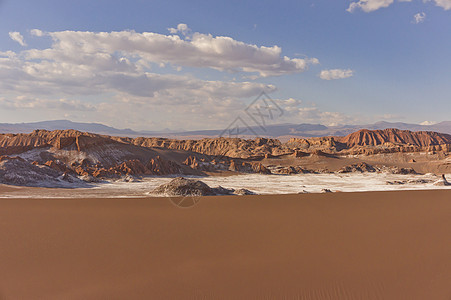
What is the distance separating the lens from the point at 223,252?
5.58 metres

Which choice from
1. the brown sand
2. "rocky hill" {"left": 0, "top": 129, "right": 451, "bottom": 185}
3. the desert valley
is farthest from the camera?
"rocky hill" {"left": 0, "top": 129, "right": 451, "bottom": 185}

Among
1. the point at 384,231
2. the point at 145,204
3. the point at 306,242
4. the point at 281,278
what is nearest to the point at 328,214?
the point at 384,231

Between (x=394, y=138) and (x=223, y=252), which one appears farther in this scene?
(x=394, y=138)

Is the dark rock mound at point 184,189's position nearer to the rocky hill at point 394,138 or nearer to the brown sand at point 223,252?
the brown sand at point 223,252

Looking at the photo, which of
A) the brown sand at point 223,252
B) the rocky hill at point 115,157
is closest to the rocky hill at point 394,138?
the rocky hill at point 115,157

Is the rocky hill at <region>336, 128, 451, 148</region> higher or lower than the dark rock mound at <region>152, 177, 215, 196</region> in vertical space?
higher

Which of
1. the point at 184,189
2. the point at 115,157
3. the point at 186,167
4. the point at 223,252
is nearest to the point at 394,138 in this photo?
the point at 186,167

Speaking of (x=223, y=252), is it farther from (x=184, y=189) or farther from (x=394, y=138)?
(x=394, y=138)

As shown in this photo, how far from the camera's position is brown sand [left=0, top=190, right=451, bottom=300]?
175 inches

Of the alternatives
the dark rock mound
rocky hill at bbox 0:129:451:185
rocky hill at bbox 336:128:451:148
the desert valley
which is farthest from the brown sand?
rocky hill at bbox 336:128:451:148

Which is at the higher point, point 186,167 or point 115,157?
point 115,157

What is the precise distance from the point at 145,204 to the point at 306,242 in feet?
17.9

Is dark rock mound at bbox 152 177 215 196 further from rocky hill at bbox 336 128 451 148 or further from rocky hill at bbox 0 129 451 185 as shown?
rocky hill at bbox 336 128 451 148

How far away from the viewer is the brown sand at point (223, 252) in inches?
175
